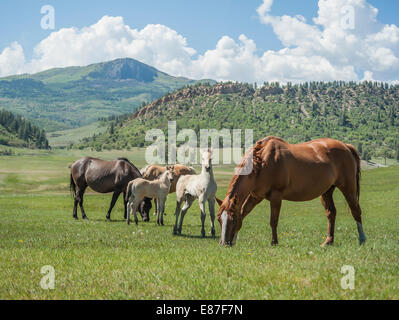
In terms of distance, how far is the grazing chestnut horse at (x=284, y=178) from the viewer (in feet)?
33.7

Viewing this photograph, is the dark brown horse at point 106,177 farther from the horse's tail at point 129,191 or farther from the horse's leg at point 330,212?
the horse's leg at point 330,212

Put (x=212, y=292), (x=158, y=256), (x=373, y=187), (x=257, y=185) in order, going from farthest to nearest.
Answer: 1. (x=373, y=187)
2. (x=257, y=185)
3. (x=158, y=256)
4. (x=212, y=292)

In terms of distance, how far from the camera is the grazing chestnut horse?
→ 10.3m

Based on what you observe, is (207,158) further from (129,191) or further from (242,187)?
(129,191)

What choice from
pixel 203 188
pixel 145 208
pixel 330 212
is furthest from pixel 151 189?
pixel 330 212

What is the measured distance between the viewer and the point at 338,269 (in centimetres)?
670

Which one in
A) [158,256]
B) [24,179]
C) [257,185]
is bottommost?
[24,179]

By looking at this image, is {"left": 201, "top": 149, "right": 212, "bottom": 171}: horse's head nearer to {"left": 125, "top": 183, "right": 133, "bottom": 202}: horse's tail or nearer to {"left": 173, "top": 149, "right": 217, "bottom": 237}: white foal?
{"left": 173, "top": 149, "right": 217, "bottom": 237}: white foal

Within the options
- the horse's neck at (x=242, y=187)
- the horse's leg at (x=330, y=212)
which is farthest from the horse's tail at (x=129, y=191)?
the horse's leg at (x=330, y=212)

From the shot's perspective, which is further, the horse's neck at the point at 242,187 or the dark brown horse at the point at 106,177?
the dark brown horse at the point at 106,177

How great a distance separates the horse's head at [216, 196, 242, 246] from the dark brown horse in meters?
11.9
